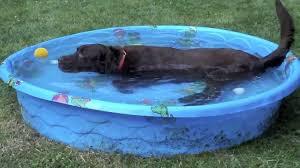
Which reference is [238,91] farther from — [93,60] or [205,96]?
[93,60]

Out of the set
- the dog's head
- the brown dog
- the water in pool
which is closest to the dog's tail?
the brown dog

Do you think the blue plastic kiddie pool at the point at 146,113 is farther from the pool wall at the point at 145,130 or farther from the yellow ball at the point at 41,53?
the yellow ball at the point at 41,53

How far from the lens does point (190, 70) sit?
5637 millimetres

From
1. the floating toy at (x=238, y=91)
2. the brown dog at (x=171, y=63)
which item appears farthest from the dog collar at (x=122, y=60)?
the floating toy at (x=238, y=91)

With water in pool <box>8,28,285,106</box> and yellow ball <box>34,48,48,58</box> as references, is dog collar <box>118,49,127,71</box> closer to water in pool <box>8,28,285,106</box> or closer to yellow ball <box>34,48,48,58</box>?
water in pool <box>8,28,285,106</box>

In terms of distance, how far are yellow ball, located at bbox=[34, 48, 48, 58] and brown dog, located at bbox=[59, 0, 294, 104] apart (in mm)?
836

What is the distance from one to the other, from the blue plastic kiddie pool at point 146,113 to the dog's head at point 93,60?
180 mm

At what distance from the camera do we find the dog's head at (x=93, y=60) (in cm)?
550

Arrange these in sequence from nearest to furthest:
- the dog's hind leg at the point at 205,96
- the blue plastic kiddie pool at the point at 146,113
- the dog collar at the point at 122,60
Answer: the blue plastic kiddie pool at the point at 146,113 < the dog's hind leg at the point at 205,96 < the dog collar at the point at 122,60

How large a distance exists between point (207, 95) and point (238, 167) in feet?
3.35

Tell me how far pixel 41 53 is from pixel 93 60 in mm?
1120

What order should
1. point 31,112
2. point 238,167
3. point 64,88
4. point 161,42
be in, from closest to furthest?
point 238,167 → point 31,112 → point 64,88 → point 161,42

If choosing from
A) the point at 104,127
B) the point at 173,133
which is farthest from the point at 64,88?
the point at 173,133

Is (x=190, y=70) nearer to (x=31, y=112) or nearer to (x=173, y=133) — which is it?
(x=173, y=133)
